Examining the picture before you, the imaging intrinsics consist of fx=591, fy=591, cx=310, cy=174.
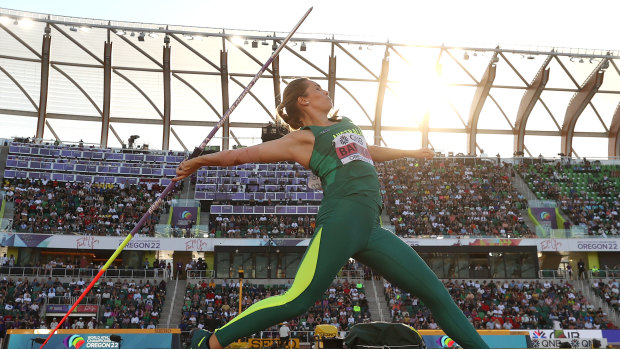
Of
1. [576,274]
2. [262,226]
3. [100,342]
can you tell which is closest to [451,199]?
[576,274]

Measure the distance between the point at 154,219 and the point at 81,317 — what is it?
31.7 feet

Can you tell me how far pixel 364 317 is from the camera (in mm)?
29453

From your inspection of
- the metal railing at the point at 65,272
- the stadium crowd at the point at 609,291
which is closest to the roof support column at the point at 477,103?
the stadium crowd at the point at 609,291

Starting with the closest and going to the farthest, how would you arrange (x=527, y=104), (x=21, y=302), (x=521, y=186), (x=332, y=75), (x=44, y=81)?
(x=21, y=302), (x=521, y=186), (x=44, y=81), (x=332, y=75), (x=527, y=104)

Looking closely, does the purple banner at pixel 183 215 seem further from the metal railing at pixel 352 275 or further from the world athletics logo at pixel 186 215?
the metal railing at pixel 352 275

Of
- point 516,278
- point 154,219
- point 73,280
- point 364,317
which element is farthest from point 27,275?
point 516,278

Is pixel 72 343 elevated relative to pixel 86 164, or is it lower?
lower

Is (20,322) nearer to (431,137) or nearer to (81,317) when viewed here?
(81,317)

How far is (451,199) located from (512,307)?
11.6 metres

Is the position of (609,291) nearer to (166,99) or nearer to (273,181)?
(273,181)

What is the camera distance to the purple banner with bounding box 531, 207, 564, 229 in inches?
1550

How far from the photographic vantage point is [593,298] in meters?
33.5

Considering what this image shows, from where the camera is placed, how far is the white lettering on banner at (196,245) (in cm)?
3638

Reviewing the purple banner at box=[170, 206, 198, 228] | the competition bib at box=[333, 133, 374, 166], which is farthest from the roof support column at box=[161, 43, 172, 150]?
the competition bib at box=[333, 133, 374, 166]
